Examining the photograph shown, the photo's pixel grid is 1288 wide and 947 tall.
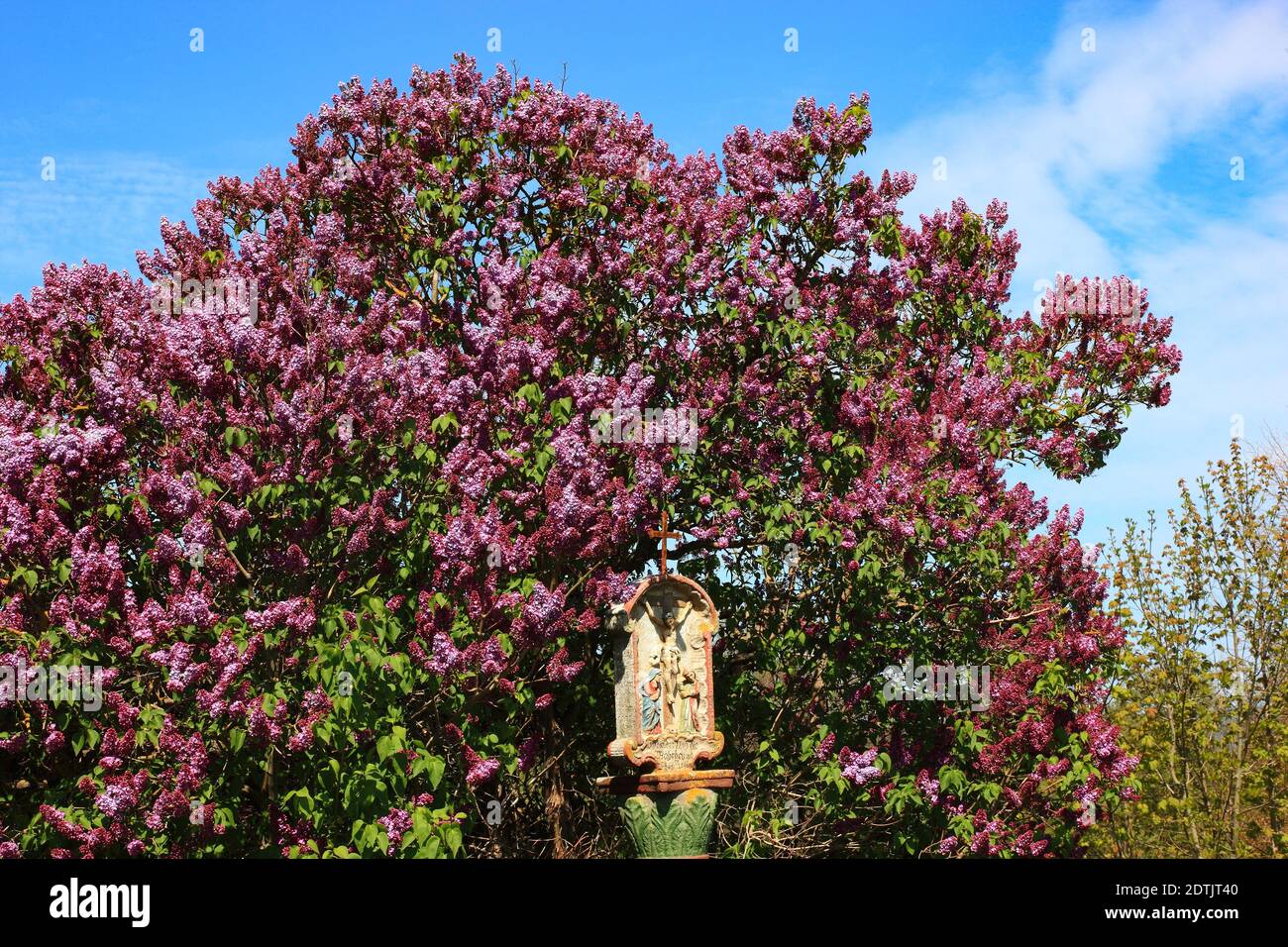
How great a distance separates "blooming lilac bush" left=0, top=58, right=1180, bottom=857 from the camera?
9.21m

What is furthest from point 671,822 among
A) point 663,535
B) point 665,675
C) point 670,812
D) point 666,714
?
point 663,535

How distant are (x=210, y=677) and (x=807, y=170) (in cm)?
813

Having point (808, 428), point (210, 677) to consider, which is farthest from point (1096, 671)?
point (210, 677)

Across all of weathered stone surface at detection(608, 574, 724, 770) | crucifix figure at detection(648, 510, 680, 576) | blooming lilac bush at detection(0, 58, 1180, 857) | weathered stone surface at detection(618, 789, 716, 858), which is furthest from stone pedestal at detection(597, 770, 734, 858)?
crucifix figure at detection(648, 510, 680, 576)

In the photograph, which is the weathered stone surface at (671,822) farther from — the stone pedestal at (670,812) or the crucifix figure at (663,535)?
the crucifix figure at (663,535)

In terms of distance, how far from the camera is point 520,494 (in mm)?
10773

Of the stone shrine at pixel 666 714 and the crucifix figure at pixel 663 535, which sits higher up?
the crucifix figure at pixel 663 535

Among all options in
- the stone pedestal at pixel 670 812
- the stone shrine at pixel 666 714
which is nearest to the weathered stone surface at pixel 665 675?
the stone shrine at pixel 666 714

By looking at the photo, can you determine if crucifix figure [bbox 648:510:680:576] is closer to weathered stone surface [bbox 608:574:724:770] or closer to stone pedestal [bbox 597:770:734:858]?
weathered stone surface [bbox 608:574:724:770]

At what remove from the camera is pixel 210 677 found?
353 inches

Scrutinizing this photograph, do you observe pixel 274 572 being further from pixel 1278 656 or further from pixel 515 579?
pixel 1278 656

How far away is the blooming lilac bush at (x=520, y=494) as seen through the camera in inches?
363

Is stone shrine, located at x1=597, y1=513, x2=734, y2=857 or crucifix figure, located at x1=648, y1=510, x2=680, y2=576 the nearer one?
stone shrine, located at x1=597, y1=513, x2=734, y2=857

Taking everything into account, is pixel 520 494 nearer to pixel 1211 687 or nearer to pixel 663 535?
pixel 663 535
